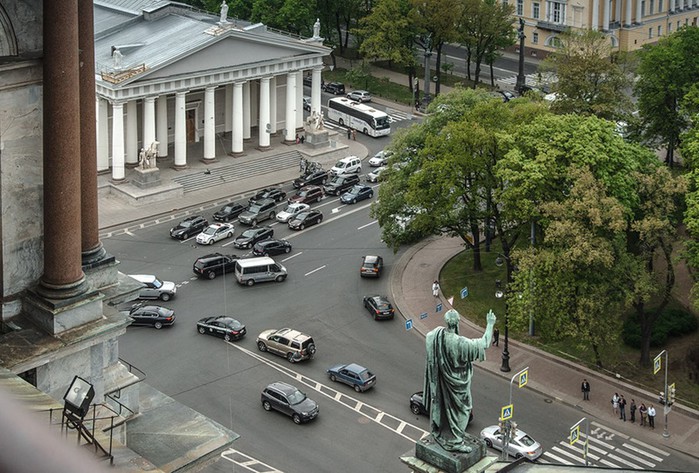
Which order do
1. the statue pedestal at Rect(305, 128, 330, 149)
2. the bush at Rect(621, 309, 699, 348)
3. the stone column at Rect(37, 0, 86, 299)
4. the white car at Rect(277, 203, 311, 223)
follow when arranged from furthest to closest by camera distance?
the statue pedestal at Rect(305, 128, 330, 149), the white car at Rect(277, 203, 311, 223), the bush at Rect(621, 309, 699, 348), the stone column at Rect(37, 0, 86, 299)

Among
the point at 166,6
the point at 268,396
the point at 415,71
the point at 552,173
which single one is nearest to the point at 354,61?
the point at 415,71

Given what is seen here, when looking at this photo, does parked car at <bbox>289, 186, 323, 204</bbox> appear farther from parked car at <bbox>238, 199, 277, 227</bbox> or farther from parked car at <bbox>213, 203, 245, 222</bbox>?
parked car at <bbox>213, 203, 245, 222</bbox>

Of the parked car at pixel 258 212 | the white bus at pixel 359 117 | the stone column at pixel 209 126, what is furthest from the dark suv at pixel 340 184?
the white bus at pixel 359 117

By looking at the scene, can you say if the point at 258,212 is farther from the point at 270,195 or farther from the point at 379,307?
the point at 379,307

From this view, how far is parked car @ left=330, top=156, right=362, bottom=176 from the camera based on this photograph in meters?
115

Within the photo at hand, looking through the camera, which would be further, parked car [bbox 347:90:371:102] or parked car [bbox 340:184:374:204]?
parked car [bbox 347:90:371:102]

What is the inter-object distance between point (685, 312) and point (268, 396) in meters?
32.8

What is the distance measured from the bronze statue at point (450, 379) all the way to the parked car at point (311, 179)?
8628cm

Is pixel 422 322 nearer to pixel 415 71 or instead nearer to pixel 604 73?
pixel 604 73

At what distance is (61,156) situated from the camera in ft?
107

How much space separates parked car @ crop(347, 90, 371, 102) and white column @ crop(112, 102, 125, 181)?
4097 cm

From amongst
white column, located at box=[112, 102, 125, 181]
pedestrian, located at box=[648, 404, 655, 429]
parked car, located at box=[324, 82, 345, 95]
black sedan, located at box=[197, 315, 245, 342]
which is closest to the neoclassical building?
white column, located at box=[112, 102, 125, 181]

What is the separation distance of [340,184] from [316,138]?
45.9 feet

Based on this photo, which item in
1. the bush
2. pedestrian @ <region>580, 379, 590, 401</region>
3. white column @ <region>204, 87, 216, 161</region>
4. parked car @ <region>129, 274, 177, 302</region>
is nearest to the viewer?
pedestrian @ <region>580, 379, 590, 401</region>
